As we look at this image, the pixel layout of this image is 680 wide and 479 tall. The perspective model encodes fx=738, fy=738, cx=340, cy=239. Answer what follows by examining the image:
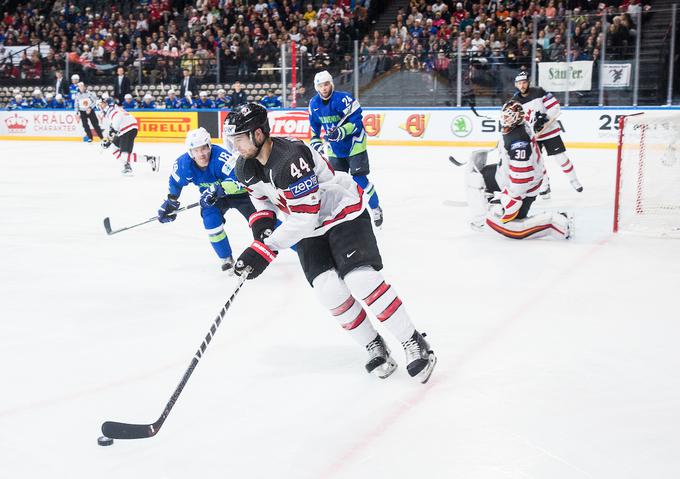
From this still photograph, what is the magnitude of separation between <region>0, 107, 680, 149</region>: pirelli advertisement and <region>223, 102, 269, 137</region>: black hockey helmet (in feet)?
24.1

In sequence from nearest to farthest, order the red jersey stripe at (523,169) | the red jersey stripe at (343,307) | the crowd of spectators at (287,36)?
the red jersey stripe at (343,307)
the red jersey stripe at (523,169)
the crowd of spectators at (287,36)

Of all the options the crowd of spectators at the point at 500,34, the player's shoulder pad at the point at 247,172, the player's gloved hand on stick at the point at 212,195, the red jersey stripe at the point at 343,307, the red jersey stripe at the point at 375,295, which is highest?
the crowd of spectators at the point at 500,34

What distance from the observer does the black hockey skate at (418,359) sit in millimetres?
2602

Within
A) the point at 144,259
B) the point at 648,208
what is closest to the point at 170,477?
the point at 144,259

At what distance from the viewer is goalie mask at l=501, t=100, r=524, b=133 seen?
15.6 ft

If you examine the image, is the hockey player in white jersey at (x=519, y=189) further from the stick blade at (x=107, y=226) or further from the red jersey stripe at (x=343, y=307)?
the stick blade at (x=107, y=226)

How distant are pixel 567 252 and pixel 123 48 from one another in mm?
14587

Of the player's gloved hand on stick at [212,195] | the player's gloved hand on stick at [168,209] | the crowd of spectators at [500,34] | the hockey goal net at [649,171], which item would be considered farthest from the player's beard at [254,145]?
the crowd of spectators at [500,34]

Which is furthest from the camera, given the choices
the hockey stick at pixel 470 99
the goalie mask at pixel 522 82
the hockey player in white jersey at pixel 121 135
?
the hockey stick at pixel 470 99

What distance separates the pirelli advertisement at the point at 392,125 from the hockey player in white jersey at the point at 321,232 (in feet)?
23.9

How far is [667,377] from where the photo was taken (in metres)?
2.66

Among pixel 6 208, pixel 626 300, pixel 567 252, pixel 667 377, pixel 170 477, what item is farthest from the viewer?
pixel 6 208

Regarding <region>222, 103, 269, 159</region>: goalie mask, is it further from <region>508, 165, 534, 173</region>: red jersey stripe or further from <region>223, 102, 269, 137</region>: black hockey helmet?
<region>508, 165, 534, 173</region>: red jersey stripe

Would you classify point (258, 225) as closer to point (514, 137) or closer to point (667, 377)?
point (667, 377)
